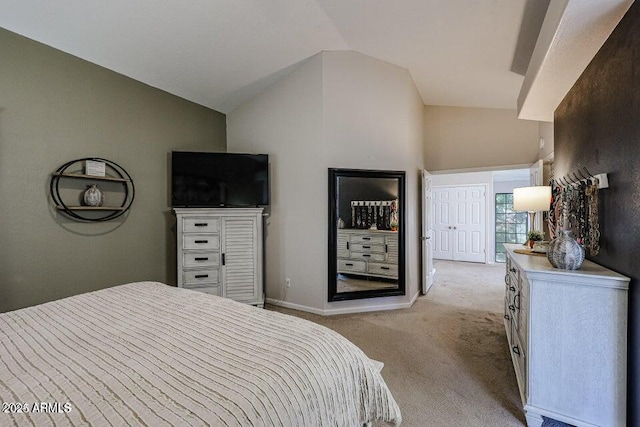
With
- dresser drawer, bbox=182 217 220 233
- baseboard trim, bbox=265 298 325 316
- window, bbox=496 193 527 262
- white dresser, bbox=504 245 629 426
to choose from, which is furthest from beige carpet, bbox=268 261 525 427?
window, bbox=496 193 527 262

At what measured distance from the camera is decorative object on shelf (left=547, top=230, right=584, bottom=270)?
1.70 metres

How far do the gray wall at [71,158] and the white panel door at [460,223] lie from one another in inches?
238

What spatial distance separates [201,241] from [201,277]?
419 mm

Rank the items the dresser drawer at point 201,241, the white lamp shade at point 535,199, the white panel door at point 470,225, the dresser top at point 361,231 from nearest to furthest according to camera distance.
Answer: the white lamp shade at point 535,199
the dresser drawer at point 201,241
the dresser top at point 361,231
the white panel door at point 470,225

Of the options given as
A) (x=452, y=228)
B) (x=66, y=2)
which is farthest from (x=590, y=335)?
(x=452, y=228)

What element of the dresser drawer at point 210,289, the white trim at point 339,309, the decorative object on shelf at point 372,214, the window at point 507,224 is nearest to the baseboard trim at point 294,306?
the white trim at point 339,309

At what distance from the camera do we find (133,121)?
3273mm

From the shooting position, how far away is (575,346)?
5.26 feet

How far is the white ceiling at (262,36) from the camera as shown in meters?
2.35

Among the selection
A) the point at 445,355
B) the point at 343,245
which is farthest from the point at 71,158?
the point at 445,355

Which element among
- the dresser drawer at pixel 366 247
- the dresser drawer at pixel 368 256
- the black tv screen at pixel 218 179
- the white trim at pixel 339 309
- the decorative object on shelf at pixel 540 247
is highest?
the black tv screen at pixel 218 179

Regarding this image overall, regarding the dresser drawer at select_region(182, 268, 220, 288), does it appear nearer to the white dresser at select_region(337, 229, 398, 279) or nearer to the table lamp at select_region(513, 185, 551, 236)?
the white dresser at select_region(337, 229, 398, 279)

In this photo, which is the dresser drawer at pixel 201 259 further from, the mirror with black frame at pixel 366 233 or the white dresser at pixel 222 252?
the mirror with black frame at pixel 366 233

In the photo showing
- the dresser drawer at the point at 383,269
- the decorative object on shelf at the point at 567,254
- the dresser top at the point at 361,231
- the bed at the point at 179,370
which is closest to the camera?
the bed at the point at 179,370
